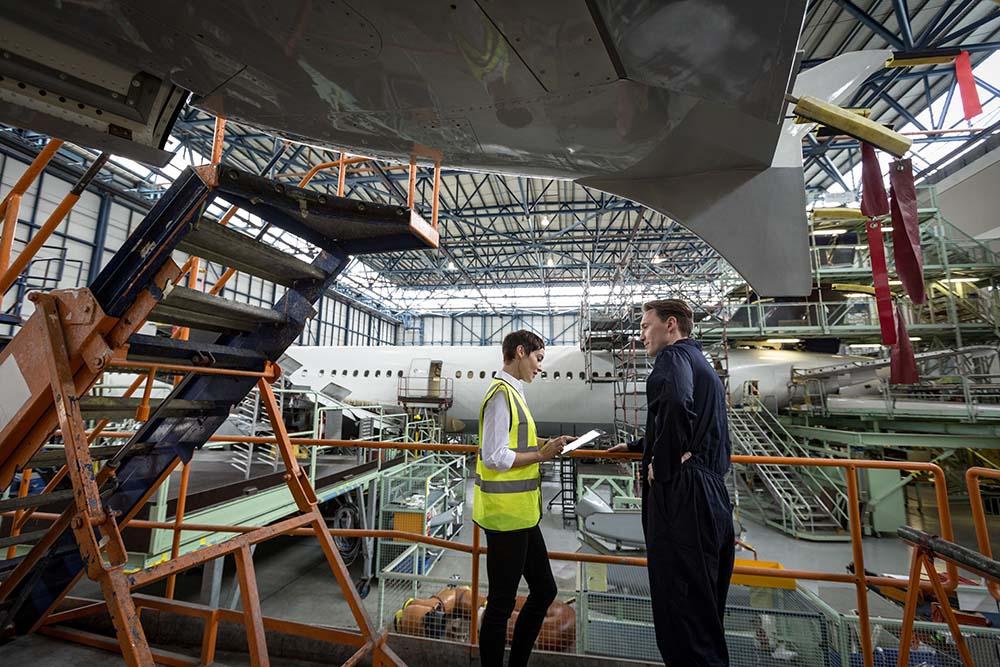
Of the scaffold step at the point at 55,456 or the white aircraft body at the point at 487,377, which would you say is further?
the white aircraft body at the point at 487,377

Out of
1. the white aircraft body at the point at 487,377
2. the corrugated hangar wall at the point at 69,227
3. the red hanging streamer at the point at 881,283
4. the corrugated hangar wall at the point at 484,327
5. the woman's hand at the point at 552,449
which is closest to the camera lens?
the woman's hand at the point at 552,449

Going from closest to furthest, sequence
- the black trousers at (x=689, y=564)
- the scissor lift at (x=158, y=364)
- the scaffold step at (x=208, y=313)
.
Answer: the scissor lift at (x=158, y=364) → the black trousers at (x=689, y=564) → the scaffold step at (x=208, y=313)

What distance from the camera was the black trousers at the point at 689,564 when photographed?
1.79m

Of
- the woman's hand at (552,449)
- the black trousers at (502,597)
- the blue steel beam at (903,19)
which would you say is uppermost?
the blue steel beam at (903,19)

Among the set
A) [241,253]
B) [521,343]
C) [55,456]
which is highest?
[241,253]

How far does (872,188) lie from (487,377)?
1365 cm

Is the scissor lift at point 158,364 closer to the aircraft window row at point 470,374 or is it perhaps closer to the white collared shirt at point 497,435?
the white collared shirt at point 497,435

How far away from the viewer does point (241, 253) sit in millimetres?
2094

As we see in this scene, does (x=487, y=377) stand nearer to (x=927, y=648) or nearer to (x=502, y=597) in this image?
(x=927, y=648)

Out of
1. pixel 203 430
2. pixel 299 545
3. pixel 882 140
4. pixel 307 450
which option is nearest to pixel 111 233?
pixel 307 450

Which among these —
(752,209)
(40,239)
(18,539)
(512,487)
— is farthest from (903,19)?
(18,539)

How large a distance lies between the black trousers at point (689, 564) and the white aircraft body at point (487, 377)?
1139 centimetres

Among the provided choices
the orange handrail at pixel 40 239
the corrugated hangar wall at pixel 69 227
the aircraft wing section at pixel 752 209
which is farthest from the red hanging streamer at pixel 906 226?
the corrugated hangar wall at pixel 69 227

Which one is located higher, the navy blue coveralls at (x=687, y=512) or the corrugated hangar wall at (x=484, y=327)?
the corrugated hangar wall at (x=484, y=327)
